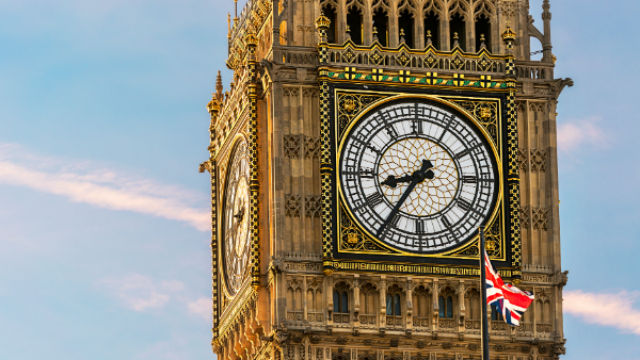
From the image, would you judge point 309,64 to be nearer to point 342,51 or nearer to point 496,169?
point 342,51

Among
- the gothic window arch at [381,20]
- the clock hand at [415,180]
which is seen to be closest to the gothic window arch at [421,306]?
the clock hand at [415,180]

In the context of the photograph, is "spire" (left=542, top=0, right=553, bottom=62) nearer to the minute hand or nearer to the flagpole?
the minute hand

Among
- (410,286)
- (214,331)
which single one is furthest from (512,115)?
(214,331)

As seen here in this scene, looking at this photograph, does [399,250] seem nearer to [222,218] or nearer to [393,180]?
[393,180]

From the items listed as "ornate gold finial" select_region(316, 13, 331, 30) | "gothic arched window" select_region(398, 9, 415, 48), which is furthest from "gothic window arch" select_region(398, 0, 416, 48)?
"ornate gold finial" select_region(316, 13, 331, 30)

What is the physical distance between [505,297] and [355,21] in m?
11.6

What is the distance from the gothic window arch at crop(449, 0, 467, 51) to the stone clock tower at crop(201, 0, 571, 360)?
0.13 ft

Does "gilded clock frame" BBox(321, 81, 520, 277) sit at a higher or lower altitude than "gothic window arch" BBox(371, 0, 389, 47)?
lower

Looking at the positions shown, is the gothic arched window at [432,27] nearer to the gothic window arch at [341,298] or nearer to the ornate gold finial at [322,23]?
the ornate gold finial at [322,23]

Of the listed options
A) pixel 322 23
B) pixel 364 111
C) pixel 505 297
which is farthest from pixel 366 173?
pixel 505 297

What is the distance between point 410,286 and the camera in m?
56.8

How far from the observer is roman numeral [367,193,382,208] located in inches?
2263

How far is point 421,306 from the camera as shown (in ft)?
187

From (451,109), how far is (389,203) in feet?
9.05
